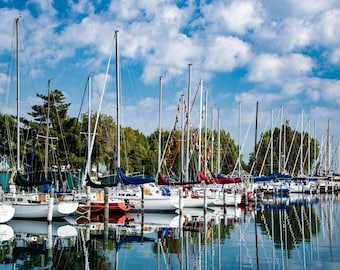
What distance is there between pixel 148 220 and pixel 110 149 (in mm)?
34748

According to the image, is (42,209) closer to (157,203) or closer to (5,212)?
(5,212)

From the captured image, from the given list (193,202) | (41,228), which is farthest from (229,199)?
(41,228)

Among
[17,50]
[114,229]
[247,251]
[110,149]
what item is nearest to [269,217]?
[114,229]

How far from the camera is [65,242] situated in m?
25.5

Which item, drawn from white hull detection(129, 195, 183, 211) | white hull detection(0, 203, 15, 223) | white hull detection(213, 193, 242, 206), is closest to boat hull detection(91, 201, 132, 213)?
white hull detection(129, 195, 183, 211)

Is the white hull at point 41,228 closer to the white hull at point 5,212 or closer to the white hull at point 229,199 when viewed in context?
the white hull at point 5,212

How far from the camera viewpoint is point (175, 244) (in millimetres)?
25219

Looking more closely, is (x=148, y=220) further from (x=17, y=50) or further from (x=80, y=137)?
(x=80, y=137)

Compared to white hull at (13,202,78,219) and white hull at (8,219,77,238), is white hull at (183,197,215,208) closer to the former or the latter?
white hull at (13,202,78,219)

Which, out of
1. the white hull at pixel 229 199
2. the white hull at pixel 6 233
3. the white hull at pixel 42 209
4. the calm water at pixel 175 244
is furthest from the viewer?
the white hull at pixel 229 199

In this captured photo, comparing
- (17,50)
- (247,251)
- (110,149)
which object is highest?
(17,50)

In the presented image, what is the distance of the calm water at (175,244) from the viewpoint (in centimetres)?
2056

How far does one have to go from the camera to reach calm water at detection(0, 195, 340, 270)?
2056 cm

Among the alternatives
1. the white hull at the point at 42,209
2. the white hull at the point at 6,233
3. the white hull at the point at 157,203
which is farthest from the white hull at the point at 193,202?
the white hull at the point at 6,233
